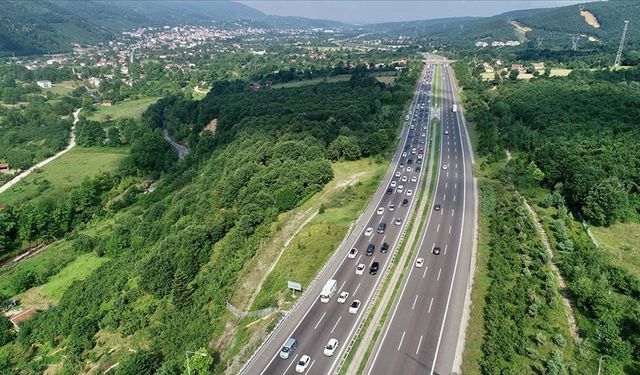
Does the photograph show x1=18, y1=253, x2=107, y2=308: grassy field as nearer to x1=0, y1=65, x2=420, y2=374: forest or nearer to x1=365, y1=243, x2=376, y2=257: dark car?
x1=0, y1=65, x2=420, y2=374: forest

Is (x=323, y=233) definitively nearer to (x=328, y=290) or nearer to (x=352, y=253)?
(x=352, y=253)

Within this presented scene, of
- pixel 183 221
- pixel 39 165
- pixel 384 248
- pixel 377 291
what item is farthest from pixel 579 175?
pixel 39 165

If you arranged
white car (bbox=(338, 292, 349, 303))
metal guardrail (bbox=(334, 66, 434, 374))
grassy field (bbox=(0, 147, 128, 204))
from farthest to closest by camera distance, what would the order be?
grassy field (bbox=(0, 147, 128, 204))
white car (bbox=(338, 292, 349, 303))
metal guardrail (bbox=(334, 66, 434, 374))

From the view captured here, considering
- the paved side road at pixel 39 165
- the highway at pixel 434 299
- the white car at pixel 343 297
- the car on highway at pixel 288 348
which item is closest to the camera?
the highway at pixel 434 299

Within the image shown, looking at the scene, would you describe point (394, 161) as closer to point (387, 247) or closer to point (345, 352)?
point (387, 247)

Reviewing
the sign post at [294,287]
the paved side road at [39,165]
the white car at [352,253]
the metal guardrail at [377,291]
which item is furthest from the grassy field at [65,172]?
the metal guardrail at [377,291]

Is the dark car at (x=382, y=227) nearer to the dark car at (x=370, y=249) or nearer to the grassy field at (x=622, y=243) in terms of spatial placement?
the dark car at (x=370, y=249)

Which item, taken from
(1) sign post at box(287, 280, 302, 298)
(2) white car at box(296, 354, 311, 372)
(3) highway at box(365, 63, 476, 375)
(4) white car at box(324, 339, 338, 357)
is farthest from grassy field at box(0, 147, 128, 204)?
(4) white car at box(324, 339, 338, 357)
